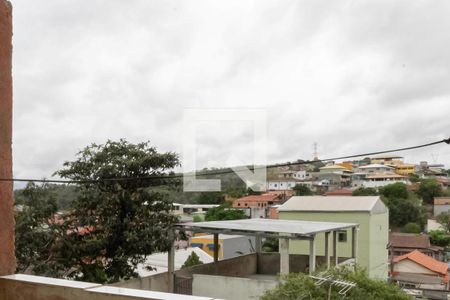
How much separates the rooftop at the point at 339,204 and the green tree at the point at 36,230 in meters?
13.6

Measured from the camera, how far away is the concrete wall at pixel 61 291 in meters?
2.77

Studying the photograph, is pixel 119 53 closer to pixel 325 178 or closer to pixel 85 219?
pixel 85 219

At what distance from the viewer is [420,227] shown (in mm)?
39438

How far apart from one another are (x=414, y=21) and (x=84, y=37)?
628 cm

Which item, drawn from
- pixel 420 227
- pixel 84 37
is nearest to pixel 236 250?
pixel 84 37

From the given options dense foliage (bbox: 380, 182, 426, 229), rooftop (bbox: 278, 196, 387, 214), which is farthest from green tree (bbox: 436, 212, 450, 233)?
rooftop (bbox: 278, 196, 387, 214)

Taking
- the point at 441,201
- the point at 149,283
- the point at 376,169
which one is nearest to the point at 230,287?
the point at 149,283

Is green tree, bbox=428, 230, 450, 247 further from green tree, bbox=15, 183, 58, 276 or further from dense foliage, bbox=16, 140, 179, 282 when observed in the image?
green tree, bbox=15, 183, 58, 276

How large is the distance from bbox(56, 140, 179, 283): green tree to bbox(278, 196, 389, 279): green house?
396 inches

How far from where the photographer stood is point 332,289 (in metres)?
5.52

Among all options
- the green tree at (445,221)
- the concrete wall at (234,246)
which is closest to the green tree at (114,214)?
the concrete wall at (234,246)

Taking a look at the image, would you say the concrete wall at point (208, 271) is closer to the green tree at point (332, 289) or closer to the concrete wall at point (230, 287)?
the concrete wall at point (230, 287)

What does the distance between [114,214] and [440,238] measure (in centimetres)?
3485

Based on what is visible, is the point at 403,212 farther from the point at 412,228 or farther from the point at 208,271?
the point at 208,271
